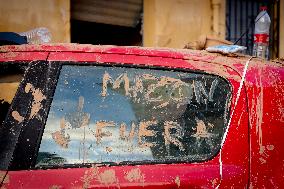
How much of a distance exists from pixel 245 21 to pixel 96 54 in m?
5.96

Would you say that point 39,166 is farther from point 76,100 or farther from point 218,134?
point 218,134

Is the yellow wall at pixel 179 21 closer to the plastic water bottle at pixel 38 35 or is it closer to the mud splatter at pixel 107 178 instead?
the plastic water bottle at pixel 38 35

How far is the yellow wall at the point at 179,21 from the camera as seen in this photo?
20.8ft

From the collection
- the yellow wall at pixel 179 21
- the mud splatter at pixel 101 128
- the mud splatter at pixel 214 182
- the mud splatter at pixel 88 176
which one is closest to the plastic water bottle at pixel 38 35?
the yellow wall at pixel 179 21

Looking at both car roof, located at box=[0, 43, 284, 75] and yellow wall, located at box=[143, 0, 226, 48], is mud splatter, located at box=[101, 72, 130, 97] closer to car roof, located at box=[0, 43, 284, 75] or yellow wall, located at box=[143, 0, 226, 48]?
car roof, located at box=[0, 43, 284, 75]

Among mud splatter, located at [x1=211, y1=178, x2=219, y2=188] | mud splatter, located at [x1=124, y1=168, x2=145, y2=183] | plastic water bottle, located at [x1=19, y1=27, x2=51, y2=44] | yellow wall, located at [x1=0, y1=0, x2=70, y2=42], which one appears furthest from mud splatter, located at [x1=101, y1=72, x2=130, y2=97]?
yellow wall, located at [x1=0, y1=0, x2=70, y2=42]

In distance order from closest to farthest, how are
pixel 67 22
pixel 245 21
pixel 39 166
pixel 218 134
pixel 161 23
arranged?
1. pixel 39 166
2. pixel 218 134
3. pixel 67 22
4. pixel 161 23
5. pixel 245 21

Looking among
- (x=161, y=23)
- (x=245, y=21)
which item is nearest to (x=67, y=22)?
(x=161, y=23)

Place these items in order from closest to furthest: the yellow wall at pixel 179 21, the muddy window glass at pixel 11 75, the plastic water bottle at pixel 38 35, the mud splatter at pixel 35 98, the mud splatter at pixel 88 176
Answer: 1. the mud splatter at pixel 88 176
2. the mud splatter at pixel 35 98
3. the muddy window glass at pixel 11 75
4. the plastic water bottle at pixel 38 35
5. the yellow wall at pixel 179 21

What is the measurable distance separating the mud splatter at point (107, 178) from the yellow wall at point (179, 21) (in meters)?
4.60

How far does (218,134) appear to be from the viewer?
1.99 meters

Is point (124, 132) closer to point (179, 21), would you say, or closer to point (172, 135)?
point (172, 135)

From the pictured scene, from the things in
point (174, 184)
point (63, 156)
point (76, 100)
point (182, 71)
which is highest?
point (182, 71)

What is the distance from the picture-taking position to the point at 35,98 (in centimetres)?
196
